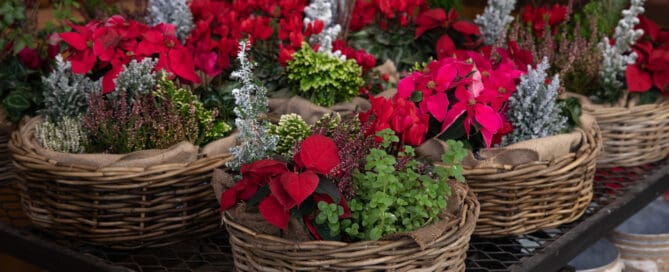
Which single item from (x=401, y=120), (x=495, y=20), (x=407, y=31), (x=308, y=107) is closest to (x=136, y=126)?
(x=308, y=107)

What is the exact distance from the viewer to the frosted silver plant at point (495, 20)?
2.02m

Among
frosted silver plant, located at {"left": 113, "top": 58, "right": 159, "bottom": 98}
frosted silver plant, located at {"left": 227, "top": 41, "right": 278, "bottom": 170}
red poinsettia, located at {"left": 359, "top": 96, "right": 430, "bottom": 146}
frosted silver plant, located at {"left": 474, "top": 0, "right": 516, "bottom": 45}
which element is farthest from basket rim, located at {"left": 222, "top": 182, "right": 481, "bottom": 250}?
frosted silver plant, located at {"left": 474, "top": 0, "right": 516, "bottom": 45}

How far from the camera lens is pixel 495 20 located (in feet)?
6.64

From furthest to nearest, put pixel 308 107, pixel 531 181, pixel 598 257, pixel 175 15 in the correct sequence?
1. pixel 598 257
2. pixel 175 15
3. pixel 308 107
4. pixel 531 181

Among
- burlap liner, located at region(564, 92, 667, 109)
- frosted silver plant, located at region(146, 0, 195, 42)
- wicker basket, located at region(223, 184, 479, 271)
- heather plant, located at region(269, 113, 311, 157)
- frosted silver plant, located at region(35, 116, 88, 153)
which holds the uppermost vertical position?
frosted silver plant, located at region(146, 0, 195, 42)

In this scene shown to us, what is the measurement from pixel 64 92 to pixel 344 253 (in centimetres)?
87

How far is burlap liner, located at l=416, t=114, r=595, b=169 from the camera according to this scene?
1453mm

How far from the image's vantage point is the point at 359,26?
2176mm

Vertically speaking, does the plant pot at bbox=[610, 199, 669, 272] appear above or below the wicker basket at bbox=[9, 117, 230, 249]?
below

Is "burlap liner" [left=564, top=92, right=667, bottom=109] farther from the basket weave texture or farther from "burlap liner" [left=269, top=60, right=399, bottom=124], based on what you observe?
"burlap liner" [left=269, top=60, right=399, bottom=124]

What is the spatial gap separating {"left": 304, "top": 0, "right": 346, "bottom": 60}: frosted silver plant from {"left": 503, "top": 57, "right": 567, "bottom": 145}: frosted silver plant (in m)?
0.45

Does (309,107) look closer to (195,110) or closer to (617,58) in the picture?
(195,110)

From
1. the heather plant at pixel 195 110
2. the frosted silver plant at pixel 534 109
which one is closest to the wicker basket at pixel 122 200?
the heather plant at pixel 195 110


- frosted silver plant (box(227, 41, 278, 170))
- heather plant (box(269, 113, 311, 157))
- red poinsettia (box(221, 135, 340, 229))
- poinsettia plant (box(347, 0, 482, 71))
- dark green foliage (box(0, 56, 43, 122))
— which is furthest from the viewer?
poinsettia plant (box(347, 0, 482, 71))
